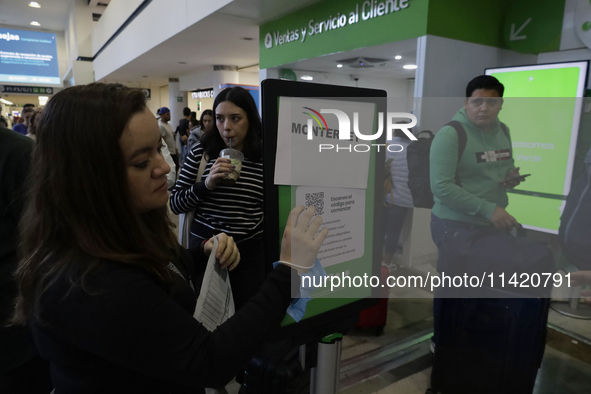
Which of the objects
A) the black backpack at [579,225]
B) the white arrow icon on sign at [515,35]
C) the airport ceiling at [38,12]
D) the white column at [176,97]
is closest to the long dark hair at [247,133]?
the black backpack at [579,225]

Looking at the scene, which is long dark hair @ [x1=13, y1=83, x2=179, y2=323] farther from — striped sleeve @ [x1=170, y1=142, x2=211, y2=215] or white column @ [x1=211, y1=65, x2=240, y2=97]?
white column @ [x1=211, y1=65, x2=240, y2=97]

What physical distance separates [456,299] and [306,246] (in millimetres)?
1296

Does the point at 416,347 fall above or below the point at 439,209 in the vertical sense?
below

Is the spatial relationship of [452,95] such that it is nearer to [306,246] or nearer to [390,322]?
[390,322]

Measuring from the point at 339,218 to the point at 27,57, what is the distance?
12.6m

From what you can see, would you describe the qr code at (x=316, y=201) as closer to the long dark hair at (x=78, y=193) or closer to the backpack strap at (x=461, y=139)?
the long dark hair at (x=78, y=193)

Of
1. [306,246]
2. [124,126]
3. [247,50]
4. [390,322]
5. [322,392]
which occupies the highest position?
[247,50]

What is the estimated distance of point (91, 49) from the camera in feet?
44.8

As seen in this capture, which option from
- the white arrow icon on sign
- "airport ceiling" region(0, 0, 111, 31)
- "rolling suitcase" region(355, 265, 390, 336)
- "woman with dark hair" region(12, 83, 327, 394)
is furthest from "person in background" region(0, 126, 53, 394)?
"airport ceiling" region(0, 0, 111, 31)

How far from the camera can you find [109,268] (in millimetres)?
659

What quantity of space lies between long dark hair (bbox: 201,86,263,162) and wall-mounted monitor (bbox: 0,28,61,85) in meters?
11.3

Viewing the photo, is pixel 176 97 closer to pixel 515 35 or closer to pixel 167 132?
pixel 167 132

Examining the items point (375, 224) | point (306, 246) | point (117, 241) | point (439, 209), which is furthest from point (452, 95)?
point (117, 241)

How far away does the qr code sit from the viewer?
0.79 meters
